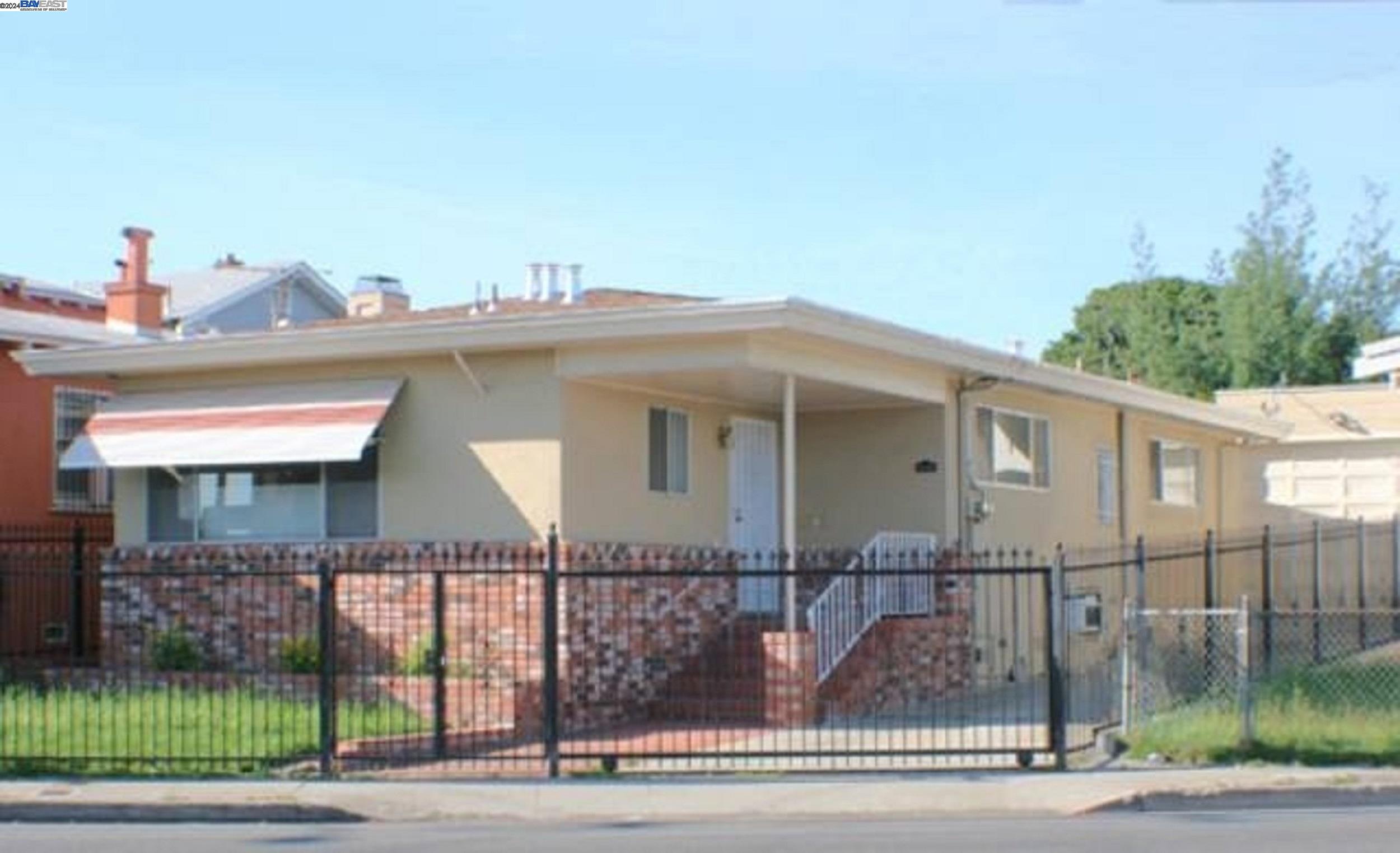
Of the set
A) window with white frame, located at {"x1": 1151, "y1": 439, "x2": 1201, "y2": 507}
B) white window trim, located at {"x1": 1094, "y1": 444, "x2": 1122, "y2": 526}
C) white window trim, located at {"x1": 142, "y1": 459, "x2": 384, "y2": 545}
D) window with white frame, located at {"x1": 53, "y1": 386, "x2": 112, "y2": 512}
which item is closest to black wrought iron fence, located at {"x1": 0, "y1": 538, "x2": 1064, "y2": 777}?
white window trim, located at {"x1": 142, "y1": 459, "x2": 384, "y2": 545}

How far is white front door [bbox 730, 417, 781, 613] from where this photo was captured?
22.4 meters

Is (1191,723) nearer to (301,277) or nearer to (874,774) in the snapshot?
(874,774)

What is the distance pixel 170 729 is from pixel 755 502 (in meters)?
8.45

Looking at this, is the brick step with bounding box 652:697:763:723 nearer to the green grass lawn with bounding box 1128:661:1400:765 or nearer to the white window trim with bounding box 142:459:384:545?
the white window trim with bounding box 142:459:384:545

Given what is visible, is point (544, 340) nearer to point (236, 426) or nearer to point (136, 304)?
point (236, 426)

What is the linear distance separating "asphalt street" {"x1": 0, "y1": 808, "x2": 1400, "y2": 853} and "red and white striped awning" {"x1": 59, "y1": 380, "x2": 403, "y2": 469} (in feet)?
21.7

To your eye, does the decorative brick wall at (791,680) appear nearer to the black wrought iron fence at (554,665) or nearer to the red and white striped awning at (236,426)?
the black wrought iron fence at (554,665)

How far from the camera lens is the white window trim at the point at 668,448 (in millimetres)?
21438

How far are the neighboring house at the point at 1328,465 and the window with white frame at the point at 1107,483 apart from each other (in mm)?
5505

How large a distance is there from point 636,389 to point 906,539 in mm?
3743

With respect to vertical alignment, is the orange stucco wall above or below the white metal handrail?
above

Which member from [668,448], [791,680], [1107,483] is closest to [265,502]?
[668,448]

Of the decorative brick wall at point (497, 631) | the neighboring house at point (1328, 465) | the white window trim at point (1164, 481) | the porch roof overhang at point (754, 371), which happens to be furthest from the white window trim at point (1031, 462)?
the neighboring house at point (1328, 465)

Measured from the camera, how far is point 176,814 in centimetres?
1468
